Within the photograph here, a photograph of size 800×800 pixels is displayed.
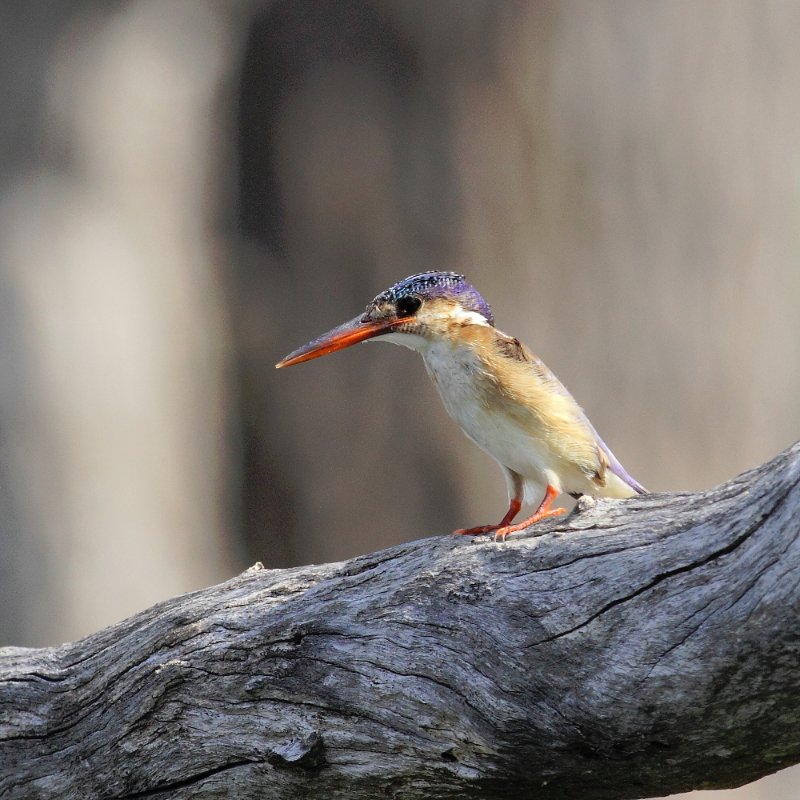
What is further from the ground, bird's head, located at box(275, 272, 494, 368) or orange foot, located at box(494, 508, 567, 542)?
bird's head, located at box(275, 272, 494, 368)

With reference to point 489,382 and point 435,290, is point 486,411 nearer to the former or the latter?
point 489,382

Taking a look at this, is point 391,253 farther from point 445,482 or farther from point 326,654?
point 326,654

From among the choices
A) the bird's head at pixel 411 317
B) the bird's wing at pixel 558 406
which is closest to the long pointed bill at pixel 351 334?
the bird's head at pixel 411 317

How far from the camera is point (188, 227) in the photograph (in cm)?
639

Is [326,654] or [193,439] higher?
[193,439]

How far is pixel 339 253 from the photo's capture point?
5707mm

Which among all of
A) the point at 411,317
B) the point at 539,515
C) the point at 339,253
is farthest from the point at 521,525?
the point at 339,253

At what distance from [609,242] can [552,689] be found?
341 cm

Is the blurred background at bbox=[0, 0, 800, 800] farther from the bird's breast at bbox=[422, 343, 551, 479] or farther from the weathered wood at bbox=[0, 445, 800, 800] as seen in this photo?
the weathered wood at bbox=[0, 445, 800, 800]

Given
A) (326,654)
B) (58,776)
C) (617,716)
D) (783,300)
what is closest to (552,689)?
(617,716)

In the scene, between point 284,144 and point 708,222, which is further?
point 284,144

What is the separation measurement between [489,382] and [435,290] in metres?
0.27

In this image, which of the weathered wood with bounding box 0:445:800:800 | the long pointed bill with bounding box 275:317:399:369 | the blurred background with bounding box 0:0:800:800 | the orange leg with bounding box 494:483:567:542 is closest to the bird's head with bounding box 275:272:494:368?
the long pointed bill with bounding box 275:317:399:369

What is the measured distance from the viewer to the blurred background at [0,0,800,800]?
5.23 metres
